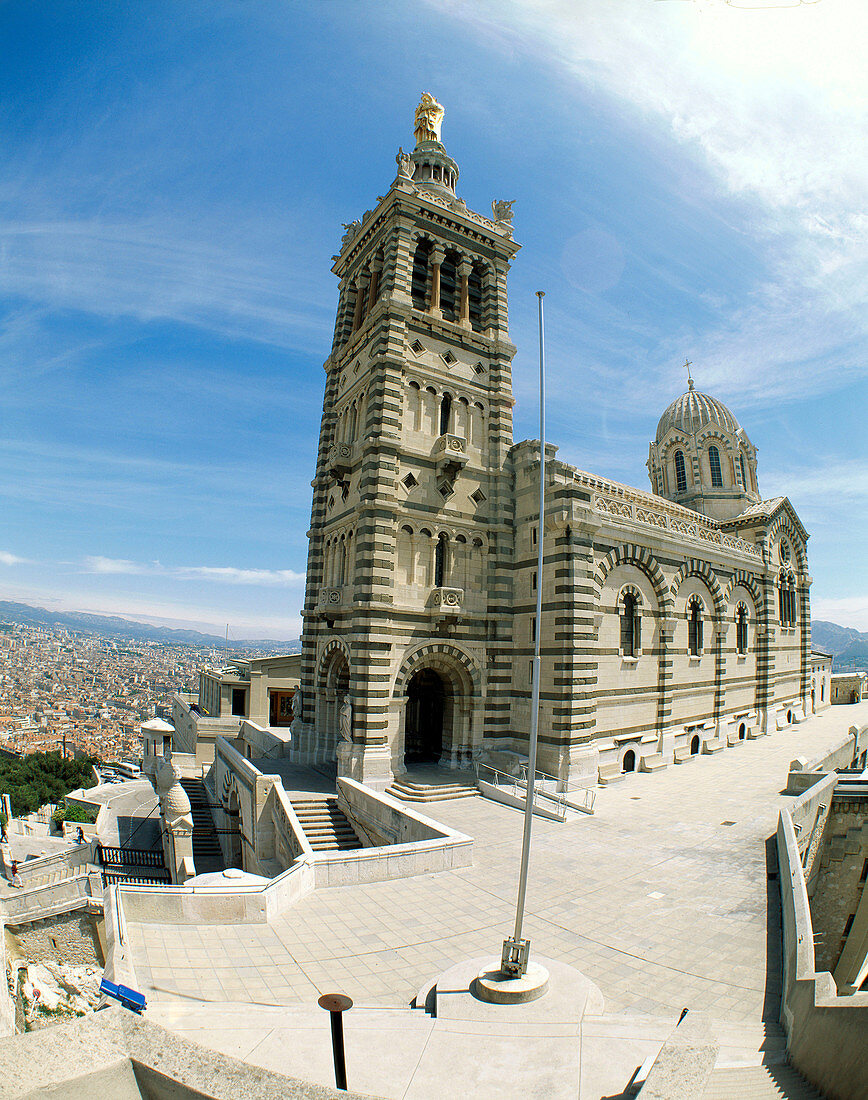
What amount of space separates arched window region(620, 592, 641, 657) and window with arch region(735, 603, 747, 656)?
39.1 feet

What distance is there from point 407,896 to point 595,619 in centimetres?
1436

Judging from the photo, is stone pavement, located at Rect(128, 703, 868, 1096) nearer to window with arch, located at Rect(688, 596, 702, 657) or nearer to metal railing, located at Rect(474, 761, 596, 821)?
metal railing, located at Rect(474, 761, 596, 821)

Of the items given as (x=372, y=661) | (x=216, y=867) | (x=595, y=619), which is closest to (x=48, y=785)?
(x=216, y=867)

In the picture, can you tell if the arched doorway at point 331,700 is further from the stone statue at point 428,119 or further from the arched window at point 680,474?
the arched window at point 680,474

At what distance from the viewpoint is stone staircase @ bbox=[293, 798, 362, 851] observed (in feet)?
61.7

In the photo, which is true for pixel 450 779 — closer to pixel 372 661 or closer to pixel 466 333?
pixel 372 661

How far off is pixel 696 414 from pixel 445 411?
89.7 feet

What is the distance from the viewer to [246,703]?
45.3 m

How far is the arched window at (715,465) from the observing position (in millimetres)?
44094

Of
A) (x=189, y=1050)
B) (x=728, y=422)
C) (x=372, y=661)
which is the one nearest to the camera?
(x=189, y=1050)

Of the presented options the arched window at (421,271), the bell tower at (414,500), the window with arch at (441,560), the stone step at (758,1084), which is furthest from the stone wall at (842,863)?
the arched window at (421,271)

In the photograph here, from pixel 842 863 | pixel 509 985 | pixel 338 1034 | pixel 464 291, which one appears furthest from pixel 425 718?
pixel 338 1034

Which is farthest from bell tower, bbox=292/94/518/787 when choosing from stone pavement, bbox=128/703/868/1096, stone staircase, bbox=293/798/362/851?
stone pavement, bbox=128/703/868/1096

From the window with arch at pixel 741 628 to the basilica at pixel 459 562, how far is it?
369 centimetres
